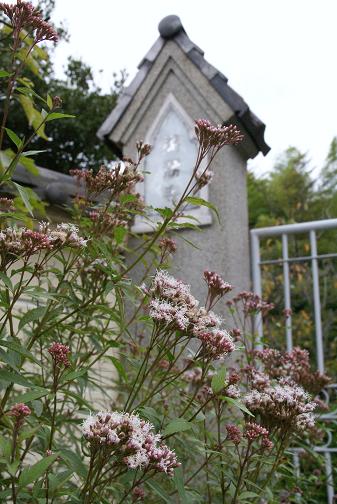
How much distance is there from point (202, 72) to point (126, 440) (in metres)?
3.27

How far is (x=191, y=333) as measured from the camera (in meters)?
1.49

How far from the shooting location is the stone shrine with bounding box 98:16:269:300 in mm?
3730

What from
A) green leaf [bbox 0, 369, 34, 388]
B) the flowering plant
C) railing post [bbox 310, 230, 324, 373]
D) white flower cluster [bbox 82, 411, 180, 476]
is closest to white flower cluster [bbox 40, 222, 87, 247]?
the flowering plant

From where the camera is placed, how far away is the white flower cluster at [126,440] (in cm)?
110

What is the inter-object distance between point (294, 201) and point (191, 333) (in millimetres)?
9046

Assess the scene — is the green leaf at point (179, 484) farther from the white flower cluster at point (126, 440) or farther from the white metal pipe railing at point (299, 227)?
the white metal pipe railing at point (299, 227)

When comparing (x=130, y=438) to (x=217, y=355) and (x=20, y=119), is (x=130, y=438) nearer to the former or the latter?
(x=217, y=355)

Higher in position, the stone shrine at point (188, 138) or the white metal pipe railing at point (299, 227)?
the stone shrine at point (188, 138)

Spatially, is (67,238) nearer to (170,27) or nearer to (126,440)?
(126,440)

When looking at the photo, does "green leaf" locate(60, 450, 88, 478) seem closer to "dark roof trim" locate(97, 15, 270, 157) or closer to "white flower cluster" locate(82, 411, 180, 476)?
"white flower cluster" locate(82, 411, 180, 476)

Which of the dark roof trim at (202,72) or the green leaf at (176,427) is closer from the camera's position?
the green leaf at (176,427)

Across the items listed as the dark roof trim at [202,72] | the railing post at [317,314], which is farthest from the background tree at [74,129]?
the railing post at [317,314]

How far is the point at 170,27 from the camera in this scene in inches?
162

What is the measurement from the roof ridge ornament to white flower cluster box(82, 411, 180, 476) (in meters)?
3.53
